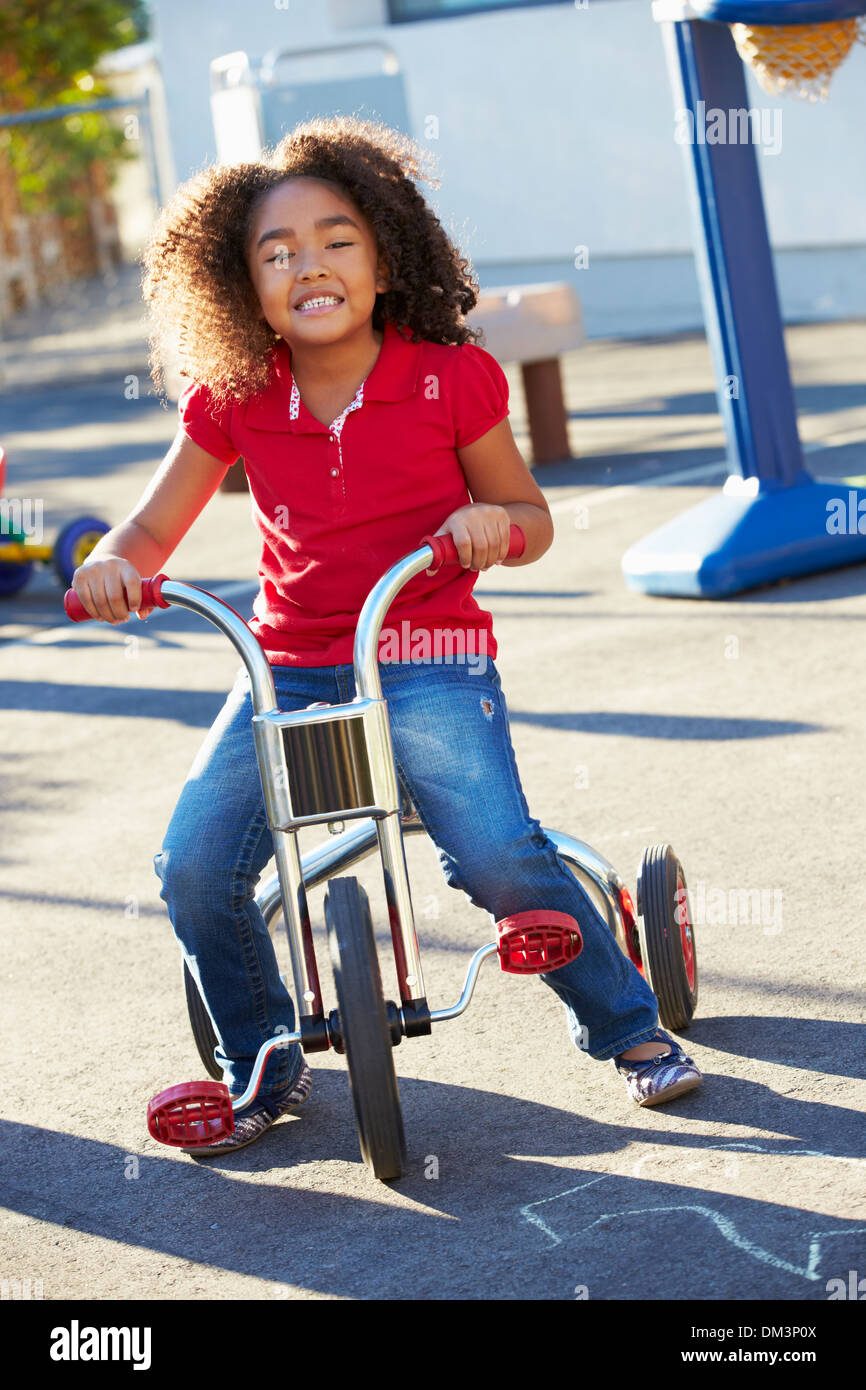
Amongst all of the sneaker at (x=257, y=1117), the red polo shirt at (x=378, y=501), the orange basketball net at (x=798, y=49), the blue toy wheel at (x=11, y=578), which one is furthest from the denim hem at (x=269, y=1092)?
the blue toy wheel at (x=11, y=578)

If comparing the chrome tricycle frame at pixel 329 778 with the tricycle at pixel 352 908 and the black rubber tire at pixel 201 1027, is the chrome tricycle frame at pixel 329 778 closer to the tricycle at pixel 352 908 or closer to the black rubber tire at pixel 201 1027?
the tricycle at pixel 352 908

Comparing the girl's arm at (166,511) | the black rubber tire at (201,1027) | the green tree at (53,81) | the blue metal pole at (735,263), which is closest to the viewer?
the girl's arm at (166,511)

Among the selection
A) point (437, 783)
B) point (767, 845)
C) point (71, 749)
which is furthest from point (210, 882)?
point (71, 749)

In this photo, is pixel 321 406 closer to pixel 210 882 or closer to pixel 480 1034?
pixel 210 882

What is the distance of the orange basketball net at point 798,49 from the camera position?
541 centimetres

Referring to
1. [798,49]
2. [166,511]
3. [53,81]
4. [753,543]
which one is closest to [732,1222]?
[166,511]

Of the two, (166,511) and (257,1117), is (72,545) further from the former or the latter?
(257,1117)

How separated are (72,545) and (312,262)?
15.1 ft

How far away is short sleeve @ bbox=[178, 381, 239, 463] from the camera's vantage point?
289cm

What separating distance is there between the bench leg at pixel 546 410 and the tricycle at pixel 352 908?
6.18 metres

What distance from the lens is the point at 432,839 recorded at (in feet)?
8.89
